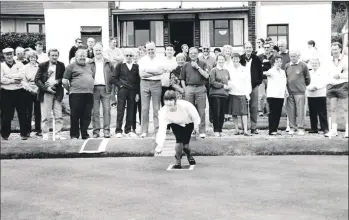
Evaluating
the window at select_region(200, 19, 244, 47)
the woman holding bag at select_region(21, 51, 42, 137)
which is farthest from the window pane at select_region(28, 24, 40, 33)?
the woman holding bag at select_region(21, 51, 42, 137)

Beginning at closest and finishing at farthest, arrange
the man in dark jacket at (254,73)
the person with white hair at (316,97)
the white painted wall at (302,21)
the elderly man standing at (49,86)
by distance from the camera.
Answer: the person with white hair at (316,97) < the white painted wall at (302,21) < the man in dark jacket at (254,73) < the elderly man standing at (49,86)

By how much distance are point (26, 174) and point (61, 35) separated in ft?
2.43

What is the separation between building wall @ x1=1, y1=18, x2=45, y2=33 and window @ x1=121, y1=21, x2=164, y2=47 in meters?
0.28

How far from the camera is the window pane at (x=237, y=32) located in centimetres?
123

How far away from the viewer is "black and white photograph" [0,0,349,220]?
106 centimetres

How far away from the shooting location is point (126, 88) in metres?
2.27

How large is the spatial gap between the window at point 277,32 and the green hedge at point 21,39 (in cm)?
62

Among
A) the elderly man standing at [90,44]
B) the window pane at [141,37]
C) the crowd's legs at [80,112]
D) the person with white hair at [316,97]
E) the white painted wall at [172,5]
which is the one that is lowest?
the crowd's legs at [80,112]

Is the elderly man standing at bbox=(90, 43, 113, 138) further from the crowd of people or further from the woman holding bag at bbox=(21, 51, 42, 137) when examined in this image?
the woman holding bag at bbox=(21, 51, 42, 137)

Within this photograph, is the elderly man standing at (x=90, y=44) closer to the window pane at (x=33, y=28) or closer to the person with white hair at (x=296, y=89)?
the window pane at (x=33, y=28)

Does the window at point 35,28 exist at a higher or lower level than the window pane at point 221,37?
higher

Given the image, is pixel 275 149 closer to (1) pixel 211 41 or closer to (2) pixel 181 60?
(1) pixel 211 41

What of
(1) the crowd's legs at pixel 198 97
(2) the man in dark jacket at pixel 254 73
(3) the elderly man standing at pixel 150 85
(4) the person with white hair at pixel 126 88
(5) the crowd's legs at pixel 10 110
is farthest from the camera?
(1) the crowd's legs at pixel 198 97

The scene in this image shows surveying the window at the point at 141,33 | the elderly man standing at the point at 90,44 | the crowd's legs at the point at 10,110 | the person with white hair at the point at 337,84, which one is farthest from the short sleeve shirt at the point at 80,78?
the person with white hair at the point at 337,84
